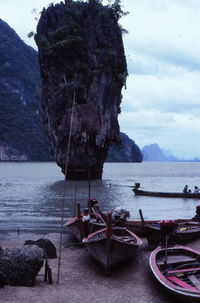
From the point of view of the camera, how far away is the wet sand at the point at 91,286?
28.4ft

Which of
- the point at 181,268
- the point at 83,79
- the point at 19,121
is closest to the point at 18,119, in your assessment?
the point at 19,121

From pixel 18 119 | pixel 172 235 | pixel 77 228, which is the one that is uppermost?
pixel 18 119

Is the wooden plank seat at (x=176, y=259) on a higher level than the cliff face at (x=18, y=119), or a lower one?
lower

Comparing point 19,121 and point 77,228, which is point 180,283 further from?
point 19,121

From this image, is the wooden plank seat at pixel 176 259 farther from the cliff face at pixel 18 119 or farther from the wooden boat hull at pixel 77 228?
the cliff face at pixel 18 119

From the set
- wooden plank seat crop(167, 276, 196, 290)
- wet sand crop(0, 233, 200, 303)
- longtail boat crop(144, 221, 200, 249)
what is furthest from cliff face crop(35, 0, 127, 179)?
wooden plank seat crop(167, 276, 196, 290)

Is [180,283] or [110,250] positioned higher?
[110,250]

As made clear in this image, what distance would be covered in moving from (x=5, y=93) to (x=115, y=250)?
187m

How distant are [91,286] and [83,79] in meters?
39.6

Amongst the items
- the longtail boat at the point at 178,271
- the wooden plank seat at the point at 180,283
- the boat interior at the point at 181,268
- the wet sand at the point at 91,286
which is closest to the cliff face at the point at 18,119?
the wet sand at the point at 91,286

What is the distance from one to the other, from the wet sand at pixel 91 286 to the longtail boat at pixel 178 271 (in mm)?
519

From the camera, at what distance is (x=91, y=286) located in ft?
32.5

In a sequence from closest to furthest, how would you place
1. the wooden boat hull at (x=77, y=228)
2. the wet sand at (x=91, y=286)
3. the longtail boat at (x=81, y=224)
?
the wet sand at (x=91, y=286), the longtail boat at (x=81, y=224), the wooden boat hull at (x=77, y=228)

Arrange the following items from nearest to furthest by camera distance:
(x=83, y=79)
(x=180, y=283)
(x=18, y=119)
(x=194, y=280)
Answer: (x=180, y=283)
(x=194, y=280)
(x=83, y=79)
(x=18, y=119)
